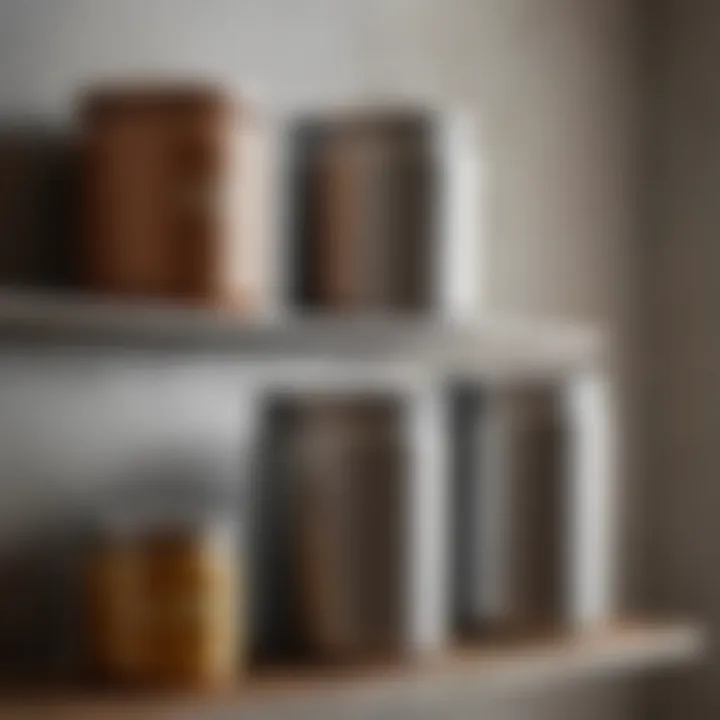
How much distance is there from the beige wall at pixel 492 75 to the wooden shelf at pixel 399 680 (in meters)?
0.20

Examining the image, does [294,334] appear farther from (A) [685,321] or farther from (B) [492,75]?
(A) [685,321]

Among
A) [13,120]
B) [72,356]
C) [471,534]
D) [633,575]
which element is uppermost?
[13,120]

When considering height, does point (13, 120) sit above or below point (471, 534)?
above

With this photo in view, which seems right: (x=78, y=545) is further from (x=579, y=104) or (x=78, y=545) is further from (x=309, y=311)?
(x=579, y=104)

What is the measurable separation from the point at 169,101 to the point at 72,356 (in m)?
0.20

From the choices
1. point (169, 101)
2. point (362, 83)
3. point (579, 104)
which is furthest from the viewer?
point (579, 104)

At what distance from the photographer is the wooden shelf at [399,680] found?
40.3 inches

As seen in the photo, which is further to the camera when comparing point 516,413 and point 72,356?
point 516,413

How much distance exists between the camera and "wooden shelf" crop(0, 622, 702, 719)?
1024 mm

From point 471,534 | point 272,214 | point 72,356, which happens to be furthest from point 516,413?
point 72,356

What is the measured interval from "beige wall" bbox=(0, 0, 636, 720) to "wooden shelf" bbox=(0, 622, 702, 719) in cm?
20

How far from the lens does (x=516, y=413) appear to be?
127 centimetres

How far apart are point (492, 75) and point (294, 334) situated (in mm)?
462

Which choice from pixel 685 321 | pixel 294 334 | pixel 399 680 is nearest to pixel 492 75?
pixel 685 321
